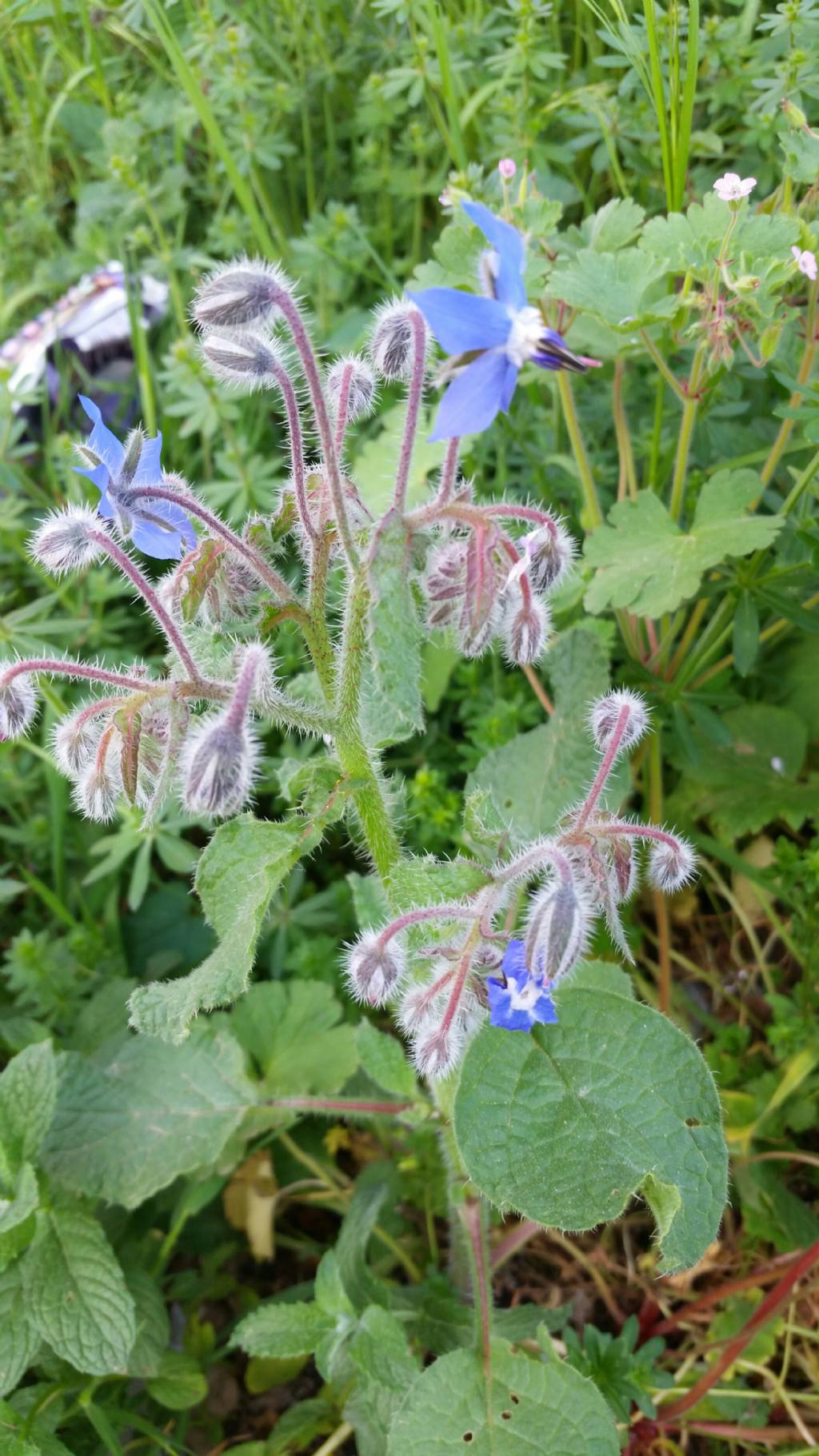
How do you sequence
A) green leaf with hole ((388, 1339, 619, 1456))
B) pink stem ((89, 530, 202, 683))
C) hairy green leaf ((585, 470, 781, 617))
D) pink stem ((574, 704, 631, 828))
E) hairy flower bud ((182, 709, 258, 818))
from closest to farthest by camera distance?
1. hairy flower bud ((182, 709, 258, 818))
2. pink stem ((89, 530, 202, 683))
3. pink stem ((574, 704, 631, 828))
4. green leaf with hole ((388, 1339, 619, 1456))
5. hairy green leaf ((585, 470, 781, 617))

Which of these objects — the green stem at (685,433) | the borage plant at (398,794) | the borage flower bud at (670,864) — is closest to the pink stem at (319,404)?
the borage plant at (398,794)

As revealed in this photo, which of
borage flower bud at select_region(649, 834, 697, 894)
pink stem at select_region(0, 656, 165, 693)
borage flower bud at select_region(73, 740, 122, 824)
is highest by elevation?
pink stem at select_region(0, 656, 165, 693)

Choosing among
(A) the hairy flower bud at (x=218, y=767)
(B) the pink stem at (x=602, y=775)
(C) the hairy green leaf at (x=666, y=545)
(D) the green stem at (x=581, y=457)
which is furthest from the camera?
(D) the green stem at (x=581, y=457)

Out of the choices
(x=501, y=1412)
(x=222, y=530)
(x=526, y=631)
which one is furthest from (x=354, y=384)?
(x=501, y=1412)

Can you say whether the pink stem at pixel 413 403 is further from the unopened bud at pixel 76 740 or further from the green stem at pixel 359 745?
the unopened bud at pixel 76 740

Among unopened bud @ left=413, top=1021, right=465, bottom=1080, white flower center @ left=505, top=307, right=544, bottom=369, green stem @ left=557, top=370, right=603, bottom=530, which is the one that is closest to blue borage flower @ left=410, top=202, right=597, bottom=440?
white flower center @ left=505, top=307, right=544, bottom=369

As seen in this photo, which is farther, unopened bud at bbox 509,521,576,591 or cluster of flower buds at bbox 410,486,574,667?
unopened bud at bbox 509,521,576,591

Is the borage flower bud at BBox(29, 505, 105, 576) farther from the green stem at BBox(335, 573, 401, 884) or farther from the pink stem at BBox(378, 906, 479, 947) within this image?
the pink stem at BBox(378, 906, 479, 947)
